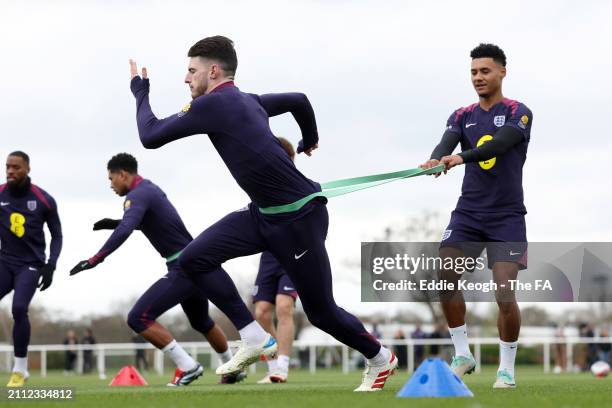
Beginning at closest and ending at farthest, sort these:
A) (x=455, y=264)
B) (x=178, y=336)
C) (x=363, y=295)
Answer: (x=455, y=264) < (x=363, y=295) < (x=178, y=336)

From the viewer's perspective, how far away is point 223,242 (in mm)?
8062

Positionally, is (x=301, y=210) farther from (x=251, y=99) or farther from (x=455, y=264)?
(x=455, y=264)

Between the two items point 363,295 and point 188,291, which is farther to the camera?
point 188,291

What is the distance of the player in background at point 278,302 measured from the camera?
12.7 m

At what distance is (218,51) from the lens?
7855 millimetres

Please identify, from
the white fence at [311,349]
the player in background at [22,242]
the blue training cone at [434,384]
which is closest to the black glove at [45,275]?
the player in background at [22,242]

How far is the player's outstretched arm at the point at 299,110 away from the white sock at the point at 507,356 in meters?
2.40

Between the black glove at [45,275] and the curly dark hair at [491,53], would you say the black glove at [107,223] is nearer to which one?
the black glove at [45,275]

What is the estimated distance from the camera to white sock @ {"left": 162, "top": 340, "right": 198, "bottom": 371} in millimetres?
11406

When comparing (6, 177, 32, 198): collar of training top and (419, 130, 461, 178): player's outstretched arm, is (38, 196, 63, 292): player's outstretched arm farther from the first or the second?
(419, 130, 461, 178): player's outstretched arm

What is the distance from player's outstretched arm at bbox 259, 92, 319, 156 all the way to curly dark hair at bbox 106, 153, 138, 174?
11.8 feet

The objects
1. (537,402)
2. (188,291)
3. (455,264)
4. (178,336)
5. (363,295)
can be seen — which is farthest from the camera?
(178,336)

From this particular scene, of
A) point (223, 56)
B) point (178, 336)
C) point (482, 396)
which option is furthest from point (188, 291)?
point (178, 336)

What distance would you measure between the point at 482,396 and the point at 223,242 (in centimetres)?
227
